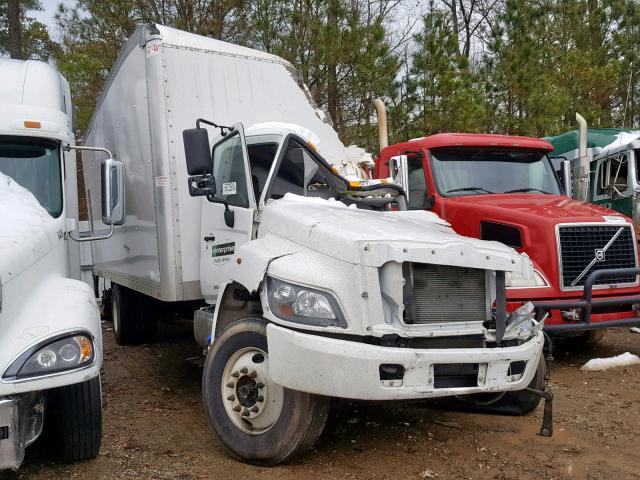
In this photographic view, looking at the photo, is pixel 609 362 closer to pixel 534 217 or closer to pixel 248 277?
pixel 534 217

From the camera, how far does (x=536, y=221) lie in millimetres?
6520

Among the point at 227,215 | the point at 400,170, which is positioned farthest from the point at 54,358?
the point at 400,170

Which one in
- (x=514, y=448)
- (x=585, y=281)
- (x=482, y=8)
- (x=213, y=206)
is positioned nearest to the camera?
(x=514, y=448)

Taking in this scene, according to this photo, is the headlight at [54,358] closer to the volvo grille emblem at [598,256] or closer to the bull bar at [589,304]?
the bull bar at [589,304]

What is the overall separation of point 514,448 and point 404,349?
1467 millimetres

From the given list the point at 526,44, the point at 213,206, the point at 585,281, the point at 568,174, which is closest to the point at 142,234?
the point at 213,206

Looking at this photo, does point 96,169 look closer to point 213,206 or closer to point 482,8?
point 213,206

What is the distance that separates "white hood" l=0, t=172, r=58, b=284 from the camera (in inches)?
148

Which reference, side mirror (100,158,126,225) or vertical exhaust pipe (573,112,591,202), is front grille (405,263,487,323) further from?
vertical exhaust pipe (573,112,591,202)

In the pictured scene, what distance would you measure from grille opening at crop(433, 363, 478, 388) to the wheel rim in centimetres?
96

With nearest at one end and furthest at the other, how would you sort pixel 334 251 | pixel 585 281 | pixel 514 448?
pixel 334 251 < pixel 514 448 < pixel 585 281

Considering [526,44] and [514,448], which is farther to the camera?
[526,44]

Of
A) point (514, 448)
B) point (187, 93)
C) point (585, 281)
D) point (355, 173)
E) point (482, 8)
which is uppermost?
point (482, 8)

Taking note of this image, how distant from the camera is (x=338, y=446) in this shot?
4570 mm
